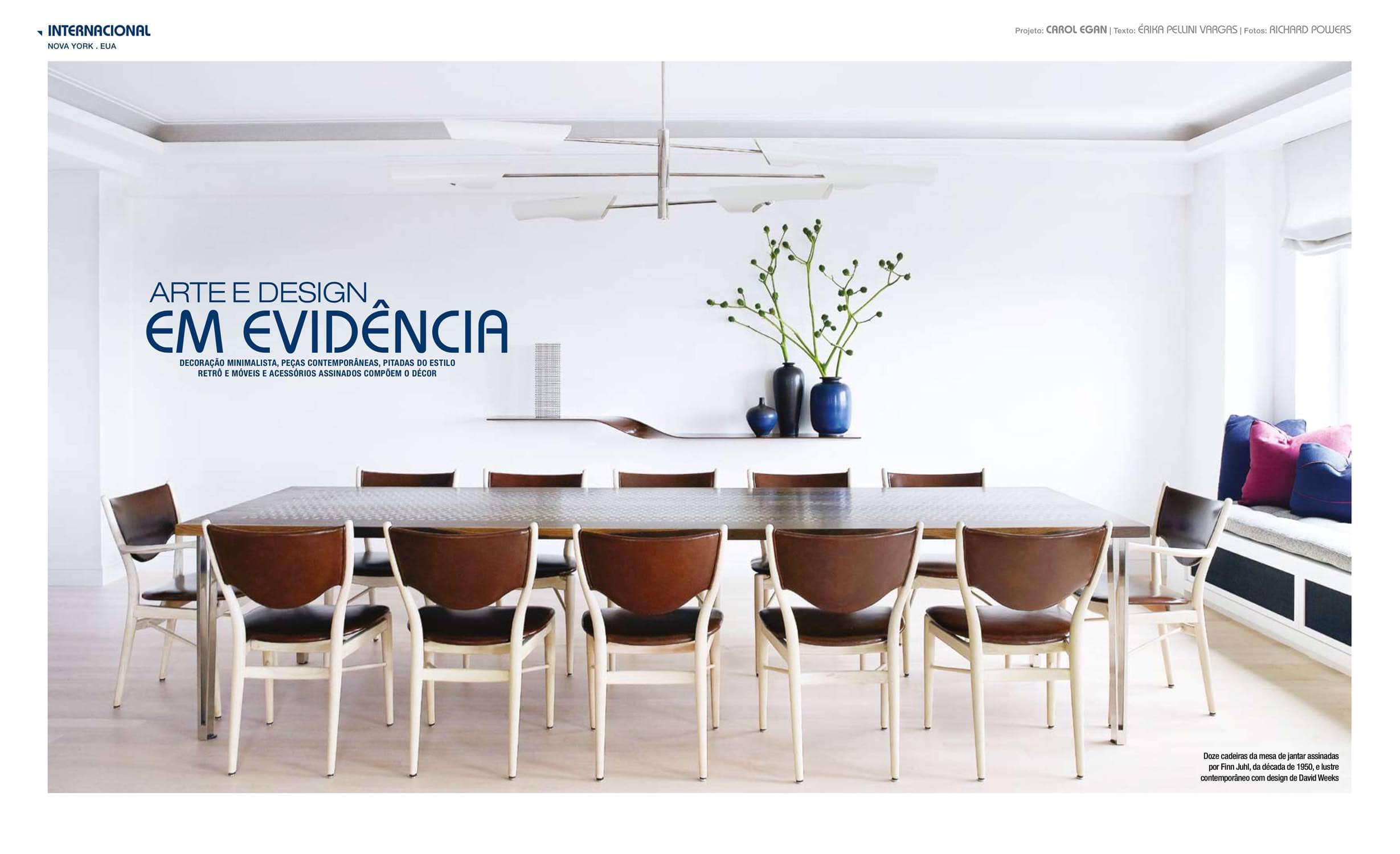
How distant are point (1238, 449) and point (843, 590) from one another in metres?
3.53

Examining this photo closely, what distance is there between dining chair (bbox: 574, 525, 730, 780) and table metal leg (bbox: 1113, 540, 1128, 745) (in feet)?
4.46

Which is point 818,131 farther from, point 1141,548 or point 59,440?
point 59,440

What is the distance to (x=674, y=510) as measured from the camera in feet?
11.3

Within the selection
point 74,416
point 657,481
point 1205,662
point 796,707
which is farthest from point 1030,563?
point 74,416

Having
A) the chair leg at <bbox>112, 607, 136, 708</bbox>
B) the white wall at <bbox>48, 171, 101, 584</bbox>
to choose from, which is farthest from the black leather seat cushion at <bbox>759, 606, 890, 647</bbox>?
the white wall at <bbox>48, 171, 101, 584</bbox>

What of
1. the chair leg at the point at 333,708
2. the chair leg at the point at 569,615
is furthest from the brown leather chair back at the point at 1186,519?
the chair leg at the point at 333,708

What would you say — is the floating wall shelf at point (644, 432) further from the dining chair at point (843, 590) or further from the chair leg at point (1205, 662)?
the dining chair at point (843, 590)

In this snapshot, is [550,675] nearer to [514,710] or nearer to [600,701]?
[514,710]

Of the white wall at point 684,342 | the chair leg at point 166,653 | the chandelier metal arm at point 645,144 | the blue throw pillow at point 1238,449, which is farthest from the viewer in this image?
the white wall at point 684,342

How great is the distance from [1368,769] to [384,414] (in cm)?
516

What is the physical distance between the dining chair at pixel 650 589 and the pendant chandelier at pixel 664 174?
3.69ft

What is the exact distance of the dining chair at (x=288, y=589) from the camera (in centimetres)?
281

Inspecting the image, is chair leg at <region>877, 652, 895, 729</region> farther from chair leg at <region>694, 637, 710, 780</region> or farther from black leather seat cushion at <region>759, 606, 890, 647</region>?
chair leg at <region>694, 637, 710, 780</region>

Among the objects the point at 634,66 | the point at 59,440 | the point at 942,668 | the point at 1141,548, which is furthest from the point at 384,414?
Answer: the point at 1141,548
